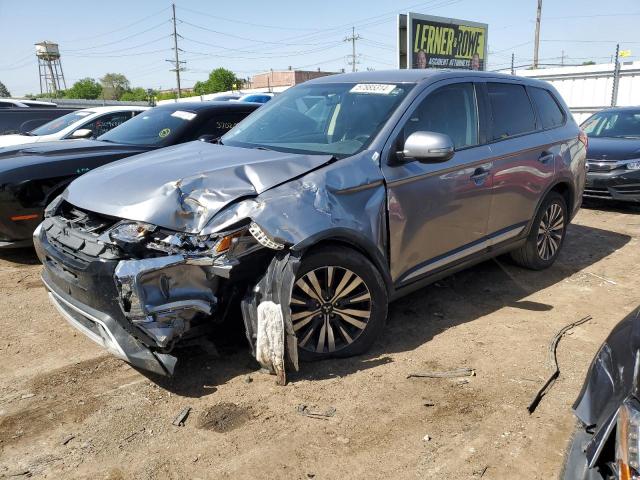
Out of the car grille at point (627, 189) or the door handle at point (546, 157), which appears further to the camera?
the car grille at point (627, 189)

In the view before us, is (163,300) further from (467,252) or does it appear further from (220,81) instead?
(220,81)

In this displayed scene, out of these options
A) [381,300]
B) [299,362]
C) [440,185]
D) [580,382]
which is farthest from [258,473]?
[440,185]

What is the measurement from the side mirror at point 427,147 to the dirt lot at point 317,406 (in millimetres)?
1315

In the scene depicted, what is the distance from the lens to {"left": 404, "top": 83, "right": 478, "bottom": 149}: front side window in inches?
151

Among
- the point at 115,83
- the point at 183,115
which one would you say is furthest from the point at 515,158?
the point at 115,83

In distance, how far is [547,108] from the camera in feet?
17.1

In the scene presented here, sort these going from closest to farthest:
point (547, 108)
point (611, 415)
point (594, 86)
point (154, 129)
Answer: point (611, 415) → point (547, 108) → point (154, 129) → point (594, 86)

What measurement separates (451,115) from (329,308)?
1848 millimetres

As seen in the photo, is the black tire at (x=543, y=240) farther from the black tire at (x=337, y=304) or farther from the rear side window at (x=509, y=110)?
the black tire at (x=337, y=304)

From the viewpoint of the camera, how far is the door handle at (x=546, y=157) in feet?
16.0

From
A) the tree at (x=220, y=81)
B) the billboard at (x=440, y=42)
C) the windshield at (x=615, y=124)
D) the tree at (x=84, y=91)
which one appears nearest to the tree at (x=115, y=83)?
the tree at (x=84, y=91)

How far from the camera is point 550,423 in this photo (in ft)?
9.43

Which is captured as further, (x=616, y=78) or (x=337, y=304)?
(x=616, y=78)

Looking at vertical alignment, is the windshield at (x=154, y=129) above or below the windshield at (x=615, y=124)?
above
